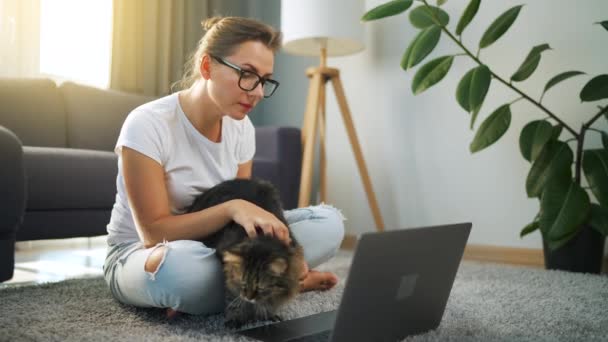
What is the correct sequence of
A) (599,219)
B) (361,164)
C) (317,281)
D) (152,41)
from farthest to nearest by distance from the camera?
(152,41), (361,164), (599,219), (317,281)

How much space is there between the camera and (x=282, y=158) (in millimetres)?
2924

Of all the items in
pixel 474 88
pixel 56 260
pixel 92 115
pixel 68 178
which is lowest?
pixel 56 260

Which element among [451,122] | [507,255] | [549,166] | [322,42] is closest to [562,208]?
[549,166]

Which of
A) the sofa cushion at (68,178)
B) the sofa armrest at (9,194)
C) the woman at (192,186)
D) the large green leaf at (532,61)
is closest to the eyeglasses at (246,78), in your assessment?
the woman at (192,186)

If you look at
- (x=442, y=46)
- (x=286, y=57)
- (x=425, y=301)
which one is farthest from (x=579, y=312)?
(x=286, y=57)

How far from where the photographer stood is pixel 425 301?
115 centimetres

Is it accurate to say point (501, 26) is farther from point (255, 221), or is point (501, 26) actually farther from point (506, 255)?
point (255, 221)

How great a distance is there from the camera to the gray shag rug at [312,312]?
1.18 metres

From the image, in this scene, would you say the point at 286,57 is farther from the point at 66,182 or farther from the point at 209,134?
the point at 209,134

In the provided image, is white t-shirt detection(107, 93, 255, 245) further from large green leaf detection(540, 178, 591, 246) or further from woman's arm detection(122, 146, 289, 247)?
large green leaf detection(540, 178, 591, 246)

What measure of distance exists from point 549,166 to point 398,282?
4.47ft

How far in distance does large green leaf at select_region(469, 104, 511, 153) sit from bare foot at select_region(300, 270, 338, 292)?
3.22 ft

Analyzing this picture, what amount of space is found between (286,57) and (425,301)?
2931 millimetres

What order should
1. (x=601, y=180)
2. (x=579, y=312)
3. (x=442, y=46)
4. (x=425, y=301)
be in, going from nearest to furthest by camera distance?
(x=425, y=301) → (x=579, y=312) → (x=601, y=180) → (x=442, y=46)
